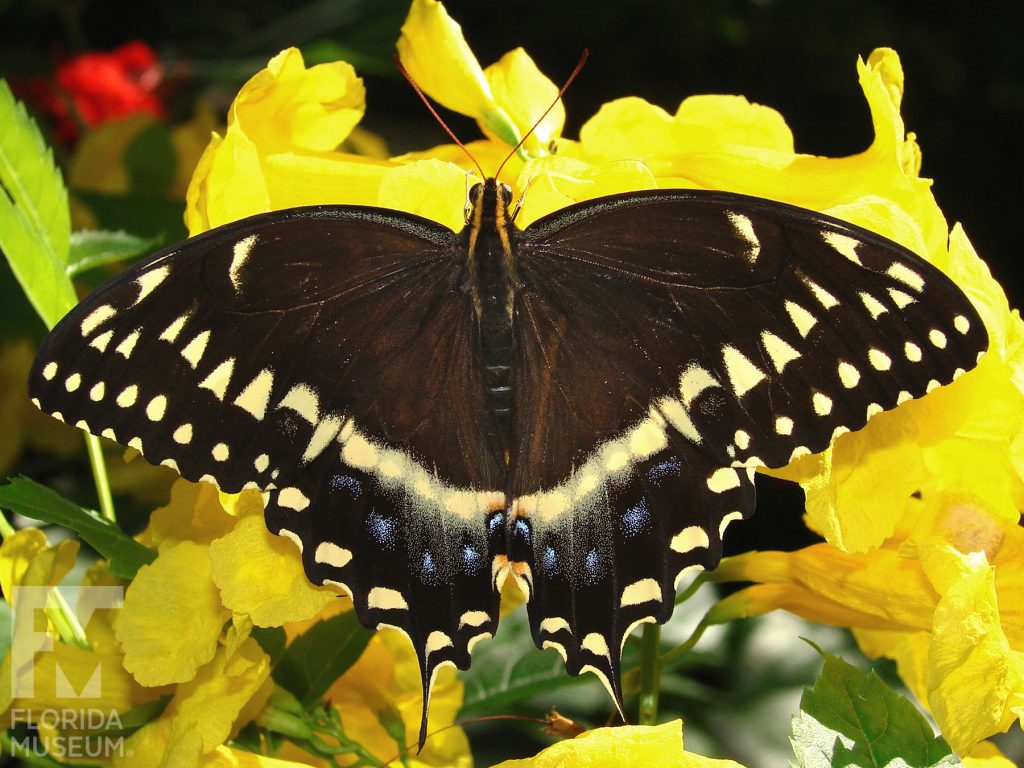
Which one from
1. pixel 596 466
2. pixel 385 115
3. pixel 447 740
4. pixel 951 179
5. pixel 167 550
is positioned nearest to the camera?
pixel 167 550

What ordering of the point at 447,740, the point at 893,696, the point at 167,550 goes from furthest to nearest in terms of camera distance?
the point at 447,740
the point at 167,550
the point at 893,696

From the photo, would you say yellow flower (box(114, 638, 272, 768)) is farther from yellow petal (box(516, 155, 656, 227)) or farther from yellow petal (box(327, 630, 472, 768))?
yellow petal (box(516, 155, 656, 227))

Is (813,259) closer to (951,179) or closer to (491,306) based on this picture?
(491,306)

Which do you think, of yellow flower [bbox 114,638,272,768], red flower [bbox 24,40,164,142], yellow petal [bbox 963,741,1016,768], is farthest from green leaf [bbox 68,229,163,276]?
red flower [bbox 24,40,164,142]

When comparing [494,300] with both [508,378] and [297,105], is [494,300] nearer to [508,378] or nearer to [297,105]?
[508,378]

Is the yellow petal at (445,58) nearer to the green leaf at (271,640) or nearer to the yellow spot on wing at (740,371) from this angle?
the yellow spot on wing at (740,371)

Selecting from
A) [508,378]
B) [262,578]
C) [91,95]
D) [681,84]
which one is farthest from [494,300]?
[681,84]

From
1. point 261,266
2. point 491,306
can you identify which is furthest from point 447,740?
point 261,266
